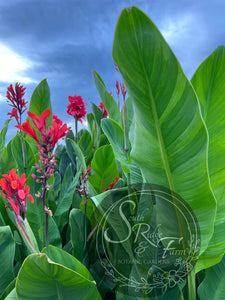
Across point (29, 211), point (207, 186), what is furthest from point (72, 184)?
point (207, 186)

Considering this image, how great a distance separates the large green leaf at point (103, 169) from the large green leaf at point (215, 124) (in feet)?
1.11

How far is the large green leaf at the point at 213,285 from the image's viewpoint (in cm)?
72

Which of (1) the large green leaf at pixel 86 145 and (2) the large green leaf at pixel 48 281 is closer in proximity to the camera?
(2) the large green leaf at pixel 48 281

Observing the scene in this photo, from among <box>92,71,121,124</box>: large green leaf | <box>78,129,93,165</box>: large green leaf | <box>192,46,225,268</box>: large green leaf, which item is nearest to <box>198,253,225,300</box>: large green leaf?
<box>192,46,225,268</box>: large green leaf

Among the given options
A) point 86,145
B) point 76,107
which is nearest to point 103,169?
point 86,145

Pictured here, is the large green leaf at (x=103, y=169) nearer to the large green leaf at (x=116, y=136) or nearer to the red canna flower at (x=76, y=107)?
the large green leaf at (x=116, y=136)

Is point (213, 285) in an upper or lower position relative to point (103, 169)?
lower

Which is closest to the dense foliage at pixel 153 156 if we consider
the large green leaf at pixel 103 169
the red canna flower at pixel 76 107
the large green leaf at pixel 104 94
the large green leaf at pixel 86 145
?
the large green leaf at pixel 103 169

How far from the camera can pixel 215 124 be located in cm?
66

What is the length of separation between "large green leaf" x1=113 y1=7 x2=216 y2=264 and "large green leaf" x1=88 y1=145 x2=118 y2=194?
336mm

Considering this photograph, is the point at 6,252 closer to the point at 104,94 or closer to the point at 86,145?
the point at 104,94

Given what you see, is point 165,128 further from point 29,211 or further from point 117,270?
point 29,211

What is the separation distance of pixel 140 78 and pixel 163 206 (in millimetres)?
259

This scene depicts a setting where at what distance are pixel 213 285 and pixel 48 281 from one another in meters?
0.41
